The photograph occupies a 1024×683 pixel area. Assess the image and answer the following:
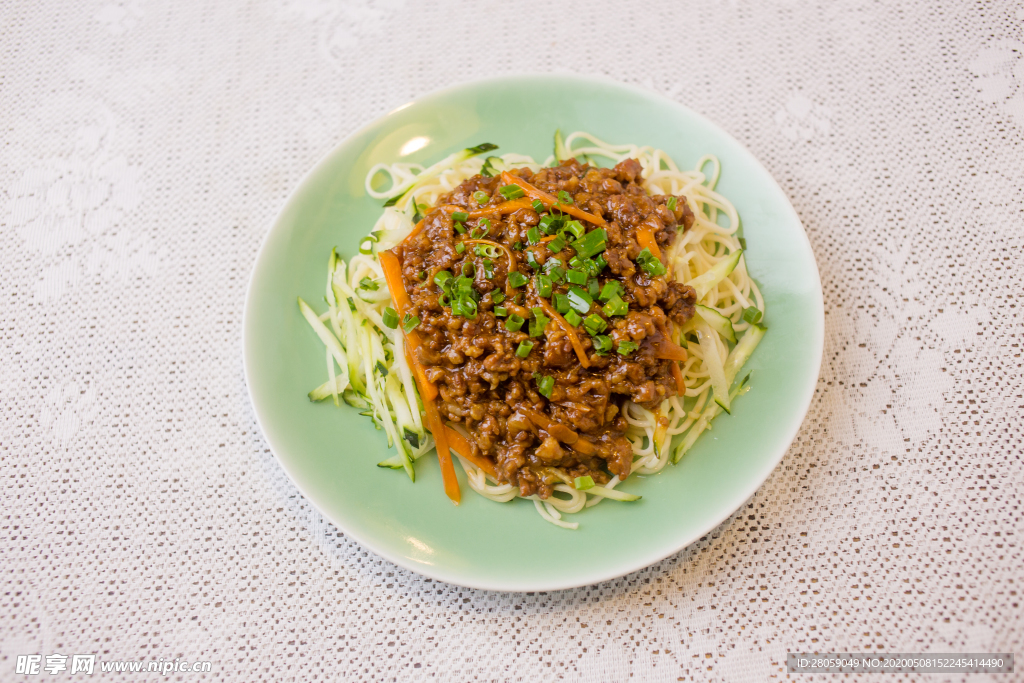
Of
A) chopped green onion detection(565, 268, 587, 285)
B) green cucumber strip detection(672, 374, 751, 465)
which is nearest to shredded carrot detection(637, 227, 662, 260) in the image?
chopped green onion detection(565, 268, 587, 285)

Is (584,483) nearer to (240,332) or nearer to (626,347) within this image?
(626,347)

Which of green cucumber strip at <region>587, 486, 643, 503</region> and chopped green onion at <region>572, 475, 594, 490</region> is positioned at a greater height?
chopped green onion at <region>572, 475, 594, 490</region>

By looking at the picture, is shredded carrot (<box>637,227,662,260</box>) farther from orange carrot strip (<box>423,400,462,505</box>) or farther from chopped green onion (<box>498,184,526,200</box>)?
orange carrot strip (<box>423,400,462,505</box>)

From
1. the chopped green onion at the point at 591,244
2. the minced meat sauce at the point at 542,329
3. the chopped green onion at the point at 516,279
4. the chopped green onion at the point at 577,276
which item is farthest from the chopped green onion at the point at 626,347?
the chopped green onion at the point at 516,279

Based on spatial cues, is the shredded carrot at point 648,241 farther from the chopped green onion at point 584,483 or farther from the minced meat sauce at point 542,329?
the chopped green onion at point 584,483

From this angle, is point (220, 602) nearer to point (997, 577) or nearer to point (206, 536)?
point (206, 536)

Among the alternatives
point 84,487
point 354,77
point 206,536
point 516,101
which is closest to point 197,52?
point 354,77
